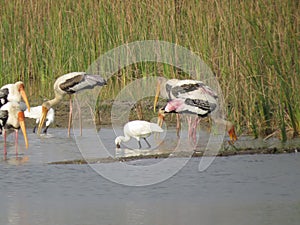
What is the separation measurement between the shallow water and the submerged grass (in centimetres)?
105

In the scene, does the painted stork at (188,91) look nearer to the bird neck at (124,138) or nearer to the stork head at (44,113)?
the bird neck at (124,138)

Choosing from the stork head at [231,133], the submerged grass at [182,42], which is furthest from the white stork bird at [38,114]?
the stork head at [231,133]

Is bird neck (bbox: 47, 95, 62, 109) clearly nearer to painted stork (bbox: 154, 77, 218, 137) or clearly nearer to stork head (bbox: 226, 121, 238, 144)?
painted stork (bbox: 154, 77, 218, 137)

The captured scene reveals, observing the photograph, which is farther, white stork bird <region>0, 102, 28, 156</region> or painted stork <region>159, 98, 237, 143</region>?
white stork bird <region>0, 102, 28, 156</region>

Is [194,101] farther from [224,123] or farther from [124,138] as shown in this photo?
[124,138]

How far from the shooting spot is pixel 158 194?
22.4 feet

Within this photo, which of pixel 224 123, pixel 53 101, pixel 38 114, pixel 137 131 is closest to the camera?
pixel 137 131

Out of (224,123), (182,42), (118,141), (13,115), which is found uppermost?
(182,42)

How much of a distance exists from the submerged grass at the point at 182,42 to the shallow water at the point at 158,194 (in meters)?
1.05

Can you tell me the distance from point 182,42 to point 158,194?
15.3ft

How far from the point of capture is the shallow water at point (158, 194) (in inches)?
238

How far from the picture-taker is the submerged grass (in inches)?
362

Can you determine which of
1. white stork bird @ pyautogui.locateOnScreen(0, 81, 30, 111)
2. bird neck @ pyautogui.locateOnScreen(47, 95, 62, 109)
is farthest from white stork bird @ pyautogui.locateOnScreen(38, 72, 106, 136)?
white stork bird @ pyautogui.locateOnScreen(0, 81, 30, 111)

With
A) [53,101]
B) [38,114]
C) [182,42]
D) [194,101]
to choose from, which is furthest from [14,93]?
[194,101]
